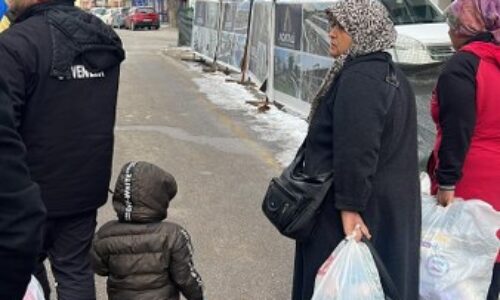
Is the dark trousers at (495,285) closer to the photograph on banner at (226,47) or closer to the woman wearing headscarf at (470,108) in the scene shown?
the woman wearing headscarf at (470,108)

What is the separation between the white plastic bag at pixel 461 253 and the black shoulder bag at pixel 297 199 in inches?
27.9

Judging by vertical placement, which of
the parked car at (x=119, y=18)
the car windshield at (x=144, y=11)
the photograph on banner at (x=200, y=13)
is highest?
the photograph on banner at (x=200, y=13)

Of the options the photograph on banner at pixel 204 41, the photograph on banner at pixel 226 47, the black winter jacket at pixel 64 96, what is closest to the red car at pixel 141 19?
the photograph on banner at pixel 204 41

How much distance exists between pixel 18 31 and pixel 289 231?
1.35 m

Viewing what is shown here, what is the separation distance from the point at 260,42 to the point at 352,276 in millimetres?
10242

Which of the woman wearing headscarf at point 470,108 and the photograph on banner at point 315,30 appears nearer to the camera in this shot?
the woman wearing headscarf at point 470,108

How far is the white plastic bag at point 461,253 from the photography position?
9.75 ft

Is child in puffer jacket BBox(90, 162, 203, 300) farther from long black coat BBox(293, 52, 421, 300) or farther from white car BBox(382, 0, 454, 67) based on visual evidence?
white car BBox(382, 0, 454, 67)

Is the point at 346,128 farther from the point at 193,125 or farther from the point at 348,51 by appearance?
the point at 193,125

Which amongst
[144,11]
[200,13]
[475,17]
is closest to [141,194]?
[475,17]

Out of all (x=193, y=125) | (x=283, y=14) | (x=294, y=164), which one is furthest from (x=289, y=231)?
(x=283, y=14)

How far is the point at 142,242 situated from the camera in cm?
277

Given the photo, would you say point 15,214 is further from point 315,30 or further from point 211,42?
point 211,42

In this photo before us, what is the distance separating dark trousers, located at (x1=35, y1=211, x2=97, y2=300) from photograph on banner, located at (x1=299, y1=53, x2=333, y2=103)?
622 cm
